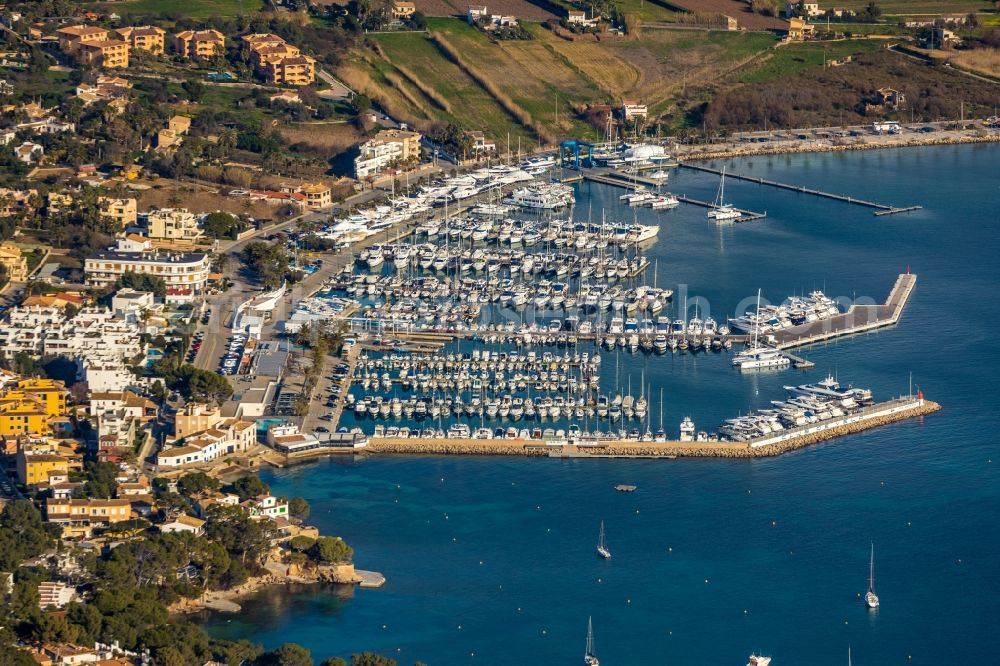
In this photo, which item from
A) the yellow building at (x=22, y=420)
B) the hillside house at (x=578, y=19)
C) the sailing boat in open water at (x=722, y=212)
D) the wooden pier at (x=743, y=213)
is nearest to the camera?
the yellow building at (x=22, y=420)

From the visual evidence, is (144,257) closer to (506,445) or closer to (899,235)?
(506,445)

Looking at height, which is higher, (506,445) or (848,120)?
(848,120)

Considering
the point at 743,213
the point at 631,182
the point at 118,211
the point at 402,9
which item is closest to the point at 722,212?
the point at 743,213

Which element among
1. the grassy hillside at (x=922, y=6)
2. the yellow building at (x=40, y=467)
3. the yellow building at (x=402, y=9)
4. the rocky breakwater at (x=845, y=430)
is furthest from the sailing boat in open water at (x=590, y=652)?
the grassy hillside at (x=922, y=6)

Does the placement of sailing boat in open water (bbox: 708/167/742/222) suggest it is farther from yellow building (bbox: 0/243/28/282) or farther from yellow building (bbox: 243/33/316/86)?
yellow building (bbox: 0/243/28/282)

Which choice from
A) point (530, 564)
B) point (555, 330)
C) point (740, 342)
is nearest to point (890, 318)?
point (740, 342)

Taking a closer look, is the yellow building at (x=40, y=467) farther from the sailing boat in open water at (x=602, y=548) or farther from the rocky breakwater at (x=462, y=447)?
the sailing boat in open water at (x=602, y=548)

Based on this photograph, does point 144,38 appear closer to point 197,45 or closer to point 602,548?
point 197,45
